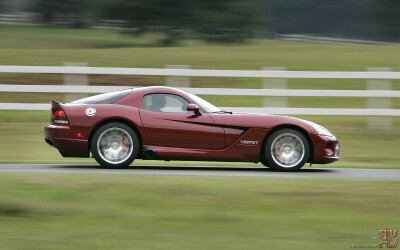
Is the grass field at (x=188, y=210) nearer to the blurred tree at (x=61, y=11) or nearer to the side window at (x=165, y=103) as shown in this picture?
the side window at (x=165, y=103)

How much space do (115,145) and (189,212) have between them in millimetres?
3308

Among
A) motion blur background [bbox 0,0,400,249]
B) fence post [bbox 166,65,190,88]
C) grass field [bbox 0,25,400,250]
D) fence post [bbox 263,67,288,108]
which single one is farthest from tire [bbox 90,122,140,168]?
fence post [bbox 263,67,288,108]

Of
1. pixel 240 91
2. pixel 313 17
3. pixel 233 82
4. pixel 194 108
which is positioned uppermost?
pixel 313 17

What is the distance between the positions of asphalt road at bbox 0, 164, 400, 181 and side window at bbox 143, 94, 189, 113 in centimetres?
83

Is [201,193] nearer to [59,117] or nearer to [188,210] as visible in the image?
[188,210]

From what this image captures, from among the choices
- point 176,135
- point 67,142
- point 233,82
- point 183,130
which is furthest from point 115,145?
point 233,82

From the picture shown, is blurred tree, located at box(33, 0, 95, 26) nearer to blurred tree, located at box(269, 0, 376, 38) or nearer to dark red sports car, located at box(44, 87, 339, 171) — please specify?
blurred tree, located at box(269, 0, 376, 38)

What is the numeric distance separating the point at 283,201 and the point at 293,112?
750cm

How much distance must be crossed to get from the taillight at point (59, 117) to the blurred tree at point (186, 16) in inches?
1260

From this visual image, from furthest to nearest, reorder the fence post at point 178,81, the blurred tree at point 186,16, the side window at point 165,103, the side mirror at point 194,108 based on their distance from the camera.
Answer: the blurred tree at point 186,16, the fence post at point 178,81, the side window at point 165,103, the side mirror at point 194,108

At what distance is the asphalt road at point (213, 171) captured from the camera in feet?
32.4

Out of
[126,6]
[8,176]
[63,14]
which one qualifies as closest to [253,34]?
[126,6]

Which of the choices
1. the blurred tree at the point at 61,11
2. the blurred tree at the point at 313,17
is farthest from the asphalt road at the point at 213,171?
the blurred tree at the point at 313,17

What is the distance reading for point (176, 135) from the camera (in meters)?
10.3
